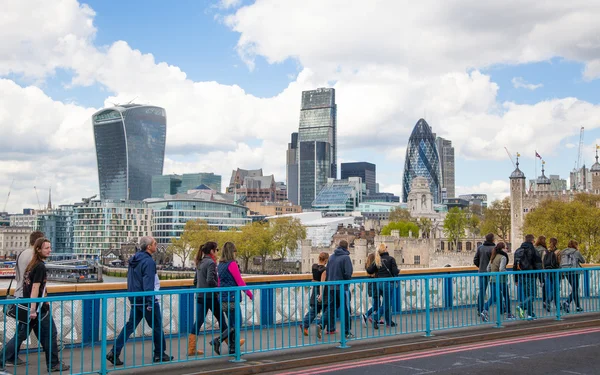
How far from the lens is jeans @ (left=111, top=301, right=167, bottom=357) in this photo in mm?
11758

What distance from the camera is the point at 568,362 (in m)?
12.6

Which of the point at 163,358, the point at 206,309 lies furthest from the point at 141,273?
the point at 163,358

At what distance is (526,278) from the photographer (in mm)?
17203

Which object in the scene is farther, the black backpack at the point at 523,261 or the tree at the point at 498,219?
the tree at the point at 498,219

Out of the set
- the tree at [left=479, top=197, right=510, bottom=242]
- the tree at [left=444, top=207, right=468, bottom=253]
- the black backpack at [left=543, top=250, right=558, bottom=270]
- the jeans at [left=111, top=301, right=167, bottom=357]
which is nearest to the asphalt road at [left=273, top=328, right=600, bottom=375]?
the jeans at [left=111, top=301, right=167, bottom=357]

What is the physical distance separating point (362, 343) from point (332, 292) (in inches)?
46.0

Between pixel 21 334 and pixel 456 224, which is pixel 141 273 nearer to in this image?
pixel 21 334

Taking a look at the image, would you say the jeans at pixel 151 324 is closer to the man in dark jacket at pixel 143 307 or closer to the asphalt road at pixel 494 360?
the man in dark jacket at pixel 143 307

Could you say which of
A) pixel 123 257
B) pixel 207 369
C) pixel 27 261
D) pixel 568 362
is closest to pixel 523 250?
pixel 568 362

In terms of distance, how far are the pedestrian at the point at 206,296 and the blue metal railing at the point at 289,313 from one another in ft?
0.27

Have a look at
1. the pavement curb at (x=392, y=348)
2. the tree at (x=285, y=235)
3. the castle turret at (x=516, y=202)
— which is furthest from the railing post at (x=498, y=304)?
the tree at (x=285, y=235)

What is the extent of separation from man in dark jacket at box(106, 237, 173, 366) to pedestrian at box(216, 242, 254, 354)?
118 cm

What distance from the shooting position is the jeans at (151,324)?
38.6ft

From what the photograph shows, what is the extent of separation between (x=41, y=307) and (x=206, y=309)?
2945 mm
